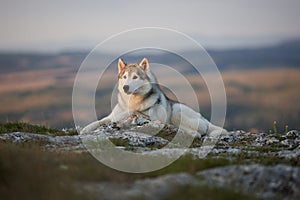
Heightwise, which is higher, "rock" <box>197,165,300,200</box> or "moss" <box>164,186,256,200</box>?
"moss" <box>164,186,256,200</box>

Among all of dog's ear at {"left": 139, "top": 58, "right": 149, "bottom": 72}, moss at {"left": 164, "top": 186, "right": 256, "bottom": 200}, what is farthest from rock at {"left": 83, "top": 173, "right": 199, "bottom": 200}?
dog's ear at {"left": 139, "top": 58, "right": 149, "bottom": 72}

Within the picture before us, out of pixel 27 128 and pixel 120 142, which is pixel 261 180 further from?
pixel 27 128

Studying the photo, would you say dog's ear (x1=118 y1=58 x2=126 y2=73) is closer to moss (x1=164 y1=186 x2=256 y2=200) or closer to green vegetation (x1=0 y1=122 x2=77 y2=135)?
green vegetation (x1=0 y1=122 x2=77 y2=135)

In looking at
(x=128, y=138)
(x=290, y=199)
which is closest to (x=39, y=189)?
(x=290, y=199)

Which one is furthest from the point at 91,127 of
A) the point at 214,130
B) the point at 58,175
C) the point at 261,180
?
the point at 261,180

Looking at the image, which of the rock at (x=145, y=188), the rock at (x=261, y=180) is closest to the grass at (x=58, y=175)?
the rock at (x=145, y=188)

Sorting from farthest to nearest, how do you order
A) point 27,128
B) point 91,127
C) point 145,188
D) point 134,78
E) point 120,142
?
point 91,127, point 134,78, point 27,128, point 120,142, point 145,188

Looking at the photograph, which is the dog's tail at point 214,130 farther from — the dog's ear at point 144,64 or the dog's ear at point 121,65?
the dog's ear at point 121,65

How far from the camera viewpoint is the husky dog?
24.1 meters

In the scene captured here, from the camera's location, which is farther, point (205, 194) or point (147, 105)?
point (147, 105)

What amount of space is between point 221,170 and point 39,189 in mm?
4885

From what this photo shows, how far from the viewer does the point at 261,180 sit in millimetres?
11078

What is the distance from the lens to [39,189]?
9.42 metres

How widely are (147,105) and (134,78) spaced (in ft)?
7.52
